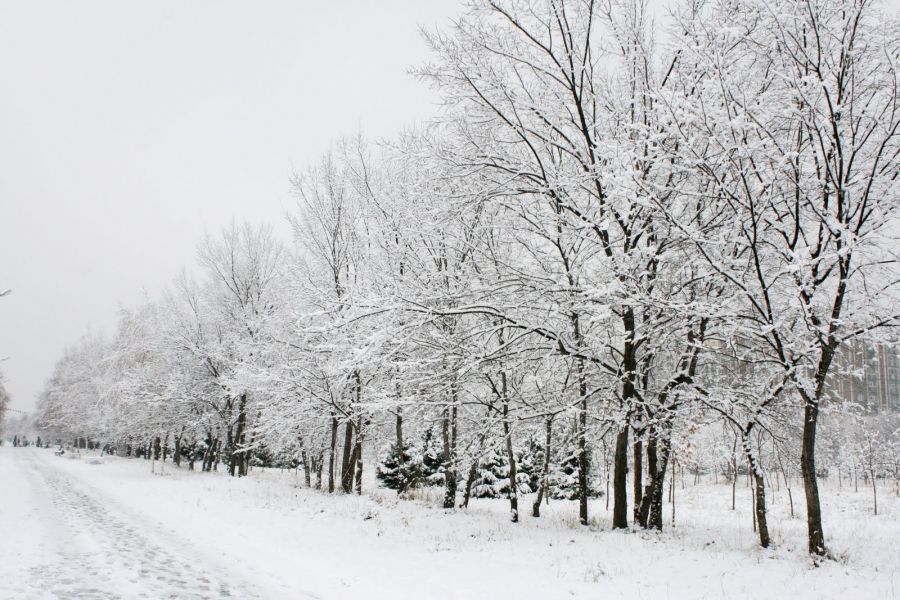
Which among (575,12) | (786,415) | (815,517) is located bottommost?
(815,517)

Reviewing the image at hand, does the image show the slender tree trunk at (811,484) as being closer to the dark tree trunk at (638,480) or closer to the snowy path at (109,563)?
the dark tree trunk at (638,480)

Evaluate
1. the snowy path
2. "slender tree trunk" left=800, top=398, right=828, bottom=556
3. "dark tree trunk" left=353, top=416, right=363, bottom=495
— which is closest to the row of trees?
"slender tree trunk" left=800, top=398, right=828, bottom=556

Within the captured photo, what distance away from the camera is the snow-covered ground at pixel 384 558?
6723mm

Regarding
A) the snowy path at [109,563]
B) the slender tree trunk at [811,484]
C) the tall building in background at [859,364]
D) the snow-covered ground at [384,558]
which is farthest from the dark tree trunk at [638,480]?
the snowy path at [109,563]

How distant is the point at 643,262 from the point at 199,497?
15.3 m

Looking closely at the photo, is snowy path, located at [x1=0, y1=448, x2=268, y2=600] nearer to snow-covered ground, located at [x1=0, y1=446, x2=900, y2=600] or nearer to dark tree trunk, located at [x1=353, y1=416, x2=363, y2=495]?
snow-covered ground, located at [x1=0, y1=446, x2=900, y2=600]

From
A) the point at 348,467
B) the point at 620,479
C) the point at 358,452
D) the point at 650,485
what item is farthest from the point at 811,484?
the point at 348,467

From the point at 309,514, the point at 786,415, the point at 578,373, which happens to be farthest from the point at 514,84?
the point at 309,514

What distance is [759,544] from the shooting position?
31.3 ft

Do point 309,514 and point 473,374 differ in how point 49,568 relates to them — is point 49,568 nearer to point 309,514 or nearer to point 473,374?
point 309,514

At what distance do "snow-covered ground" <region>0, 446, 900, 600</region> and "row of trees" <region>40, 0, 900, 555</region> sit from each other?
3.82 ft

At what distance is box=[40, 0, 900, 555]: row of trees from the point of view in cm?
765

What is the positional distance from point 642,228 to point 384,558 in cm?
751

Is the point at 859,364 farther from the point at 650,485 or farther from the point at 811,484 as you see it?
the point at 650,485
